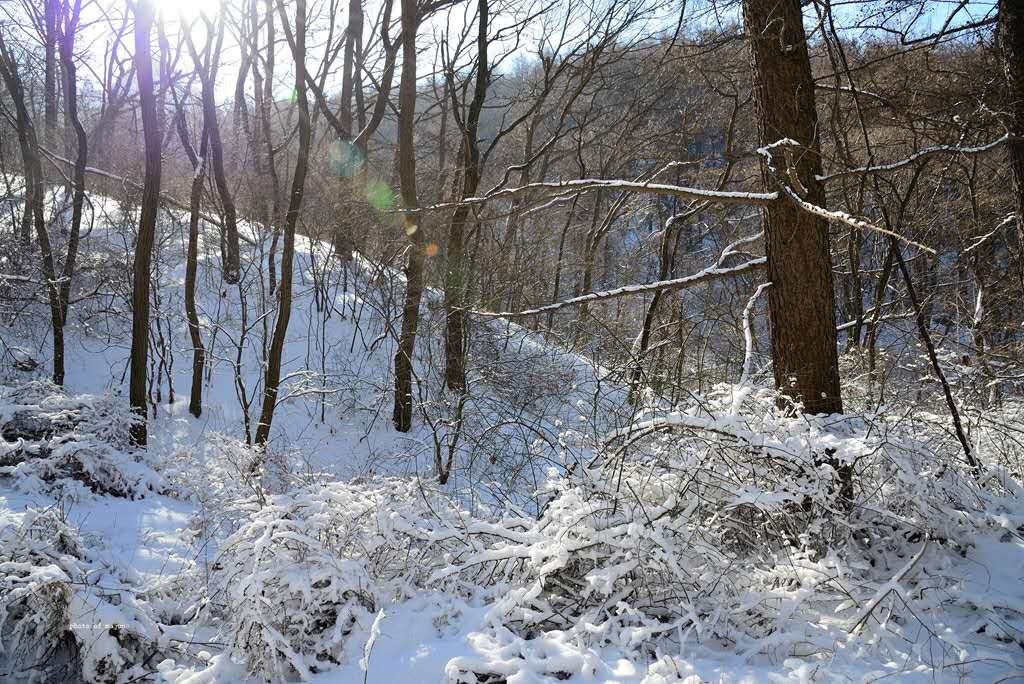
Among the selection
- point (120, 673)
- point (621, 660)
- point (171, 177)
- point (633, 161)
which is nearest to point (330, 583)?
point (120, 673)

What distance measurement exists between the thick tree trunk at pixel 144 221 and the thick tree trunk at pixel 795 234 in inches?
299

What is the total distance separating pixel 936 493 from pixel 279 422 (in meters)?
9.35

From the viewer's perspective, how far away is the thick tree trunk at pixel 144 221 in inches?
352

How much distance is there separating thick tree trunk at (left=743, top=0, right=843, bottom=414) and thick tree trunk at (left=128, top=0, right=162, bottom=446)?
7.59 m

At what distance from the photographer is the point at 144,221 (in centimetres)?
921

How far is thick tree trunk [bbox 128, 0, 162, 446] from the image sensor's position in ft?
29.3

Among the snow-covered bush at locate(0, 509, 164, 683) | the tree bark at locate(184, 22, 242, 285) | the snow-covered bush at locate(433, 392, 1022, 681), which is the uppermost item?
the tree bark at locate(184, 22, 242, 285)

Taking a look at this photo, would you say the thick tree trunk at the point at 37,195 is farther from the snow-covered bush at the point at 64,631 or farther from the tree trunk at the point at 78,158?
the snow-covered bush at the point at 64,631

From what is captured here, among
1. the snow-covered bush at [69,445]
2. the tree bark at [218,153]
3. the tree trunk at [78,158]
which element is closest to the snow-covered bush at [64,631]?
the snow-covered bush at [69,445]

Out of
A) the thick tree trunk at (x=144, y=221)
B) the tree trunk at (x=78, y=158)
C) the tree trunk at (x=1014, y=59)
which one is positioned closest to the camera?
the tree trunk at (x=1014, y=59)

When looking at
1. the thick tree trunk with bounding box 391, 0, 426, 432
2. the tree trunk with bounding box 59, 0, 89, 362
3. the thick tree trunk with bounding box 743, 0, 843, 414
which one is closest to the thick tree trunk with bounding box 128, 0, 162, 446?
the tree trunk with bounding box 59, 0, 89, 362

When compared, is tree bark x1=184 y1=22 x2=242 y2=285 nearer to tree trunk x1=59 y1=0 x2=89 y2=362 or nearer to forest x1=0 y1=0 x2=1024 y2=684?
tree trunk x1=59 y1=0 x2=89 y2=362

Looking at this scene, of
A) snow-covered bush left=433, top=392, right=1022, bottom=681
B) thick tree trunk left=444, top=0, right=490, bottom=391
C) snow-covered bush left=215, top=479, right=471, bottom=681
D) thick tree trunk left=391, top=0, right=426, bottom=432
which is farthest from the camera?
thick tree trunk left=391, top=0, right=426, bottom=432

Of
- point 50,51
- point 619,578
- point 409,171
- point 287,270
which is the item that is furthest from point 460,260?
point 50,51
